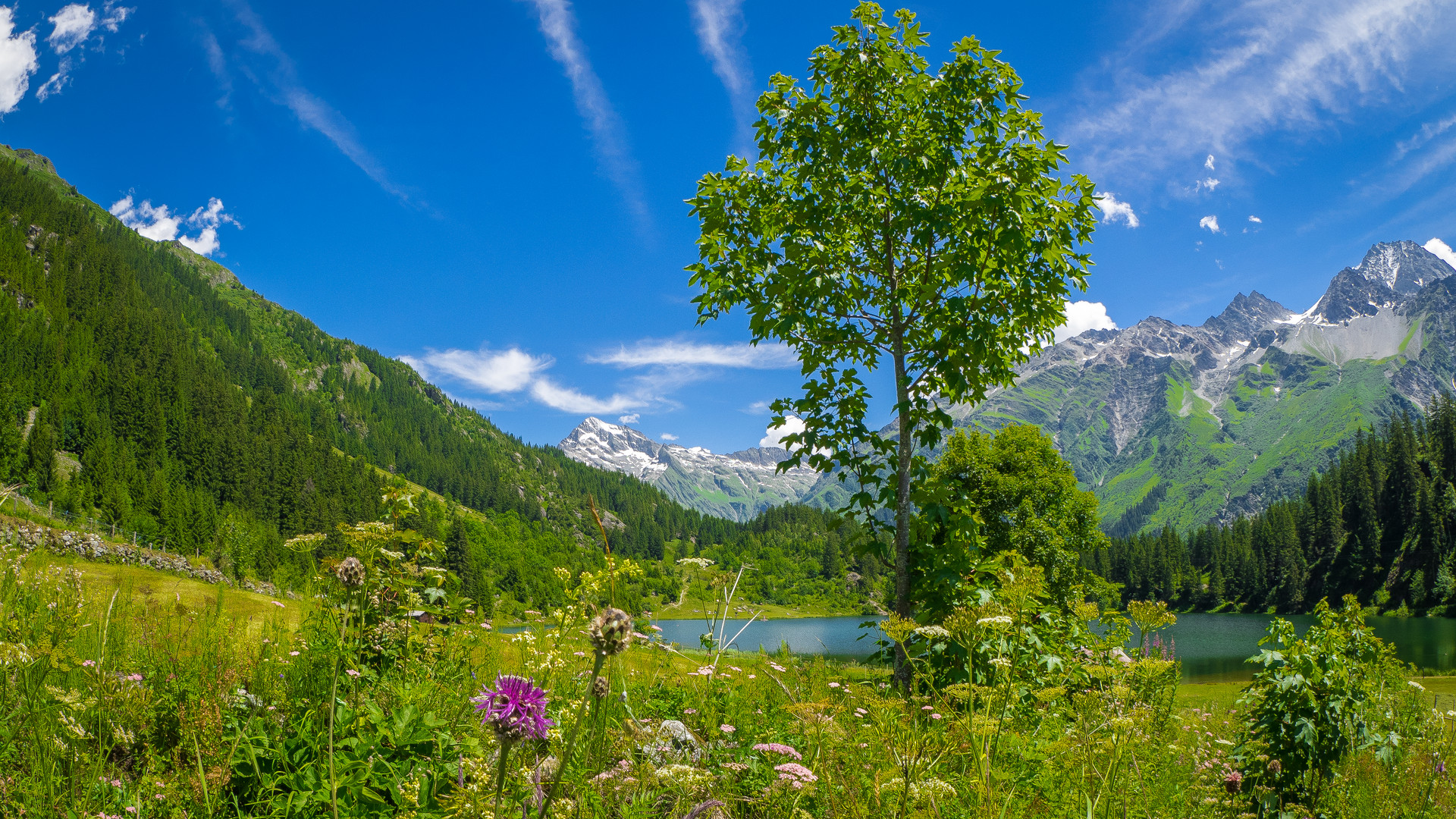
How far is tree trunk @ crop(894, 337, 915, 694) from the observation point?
266 inches

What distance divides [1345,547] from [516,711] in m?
157

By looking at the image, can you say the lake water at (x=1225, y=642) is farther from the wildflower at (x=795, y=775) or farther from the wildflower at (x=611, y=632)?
the wildflower at (x=611, y=632)

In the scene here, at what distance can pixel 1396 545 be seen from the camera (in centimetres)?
10144

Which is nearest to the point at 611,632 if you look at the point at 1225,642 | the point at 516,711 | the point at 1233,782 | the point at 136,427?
the point at 516,711

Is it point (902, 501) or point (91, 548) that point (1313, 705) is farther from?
point (91, 548)

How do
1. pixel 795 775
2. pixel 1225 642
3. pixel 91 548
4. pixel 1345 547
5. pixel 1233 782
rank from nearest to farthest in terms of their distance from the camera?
1. pixel 795 775
2. pixel 1233 782
3. pixel 91 548
4. pixel 1225 642
5. pixel 1345 547

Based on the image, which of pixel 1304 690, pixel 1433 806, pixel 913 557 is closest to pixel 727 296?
pixel 913 557

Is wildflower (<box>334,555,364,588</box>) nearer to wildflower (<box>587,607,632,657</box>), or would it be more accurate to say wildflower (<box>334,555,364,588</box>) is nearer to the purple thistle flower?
the purple thistle flower

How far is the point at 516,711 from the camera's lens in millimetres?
1508

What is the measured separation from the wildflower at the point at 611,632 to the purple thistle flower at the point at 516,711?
0.20 m

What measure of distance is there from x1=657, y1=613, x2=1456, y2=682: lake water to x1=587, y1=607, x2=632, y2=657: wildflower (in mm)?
8831

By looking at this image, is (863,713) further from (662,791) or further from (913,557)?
(913,557)

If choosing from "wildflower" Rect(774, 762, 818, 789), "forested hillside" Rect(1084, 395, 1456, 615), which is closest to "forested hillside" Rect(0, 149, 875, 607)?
"wildflower" Rect(774, 762, 818, 789)

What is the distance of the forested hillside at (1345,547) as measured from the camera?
3637 inches
